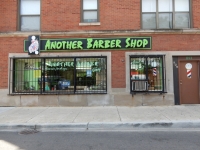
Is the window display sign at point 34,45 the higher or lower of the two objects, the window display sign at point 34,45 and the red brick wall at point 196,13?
the lower

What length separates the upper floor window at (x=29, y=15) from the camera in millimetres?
10375

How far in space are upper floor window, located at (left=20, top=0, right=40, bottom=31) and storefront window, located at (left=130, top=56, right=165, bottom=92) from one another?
219 inches

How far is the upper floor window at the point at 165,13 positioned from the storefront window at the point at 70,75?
129 inches

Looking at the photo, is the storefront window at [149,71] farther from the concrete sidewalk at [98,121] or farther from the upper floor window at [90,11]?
the upper floor window at [90,11]

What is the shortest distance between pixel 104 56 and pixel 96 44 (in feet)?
2.47

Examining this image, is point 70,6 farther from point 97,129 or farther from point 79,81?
point 97,129

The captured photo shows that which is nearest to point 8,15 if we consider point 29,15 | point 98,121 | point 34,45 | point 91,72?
point 29,15

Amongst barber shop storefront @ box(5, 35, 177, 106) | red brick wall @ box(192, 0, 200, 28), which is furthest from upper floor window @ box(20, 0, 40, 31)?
red brick wall @ box(192, 0, 200, 28)

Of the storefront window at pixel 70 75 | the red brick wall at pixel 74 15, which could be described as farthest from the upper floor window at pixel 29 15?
the storefront window at pixel 70 75

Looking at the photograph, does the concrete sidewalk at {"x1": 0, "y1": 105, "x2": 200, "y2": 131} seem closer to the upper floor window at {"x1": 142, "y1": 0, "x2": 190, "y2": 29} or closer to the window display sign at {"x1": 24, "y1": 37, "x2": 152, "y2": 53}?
the window display sign at {"x1": 24, "y1": 37, "x2": 152, "y2": 53}

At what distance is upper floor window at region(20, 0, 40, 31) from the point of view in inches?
408

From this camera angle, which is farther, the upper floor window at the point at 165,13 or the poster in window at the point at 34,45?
the upper floor window at the point at 165,13

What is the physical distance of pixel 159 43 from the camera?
9.89 m

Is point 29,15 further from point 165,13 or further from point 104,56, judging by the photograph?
point 165,13
